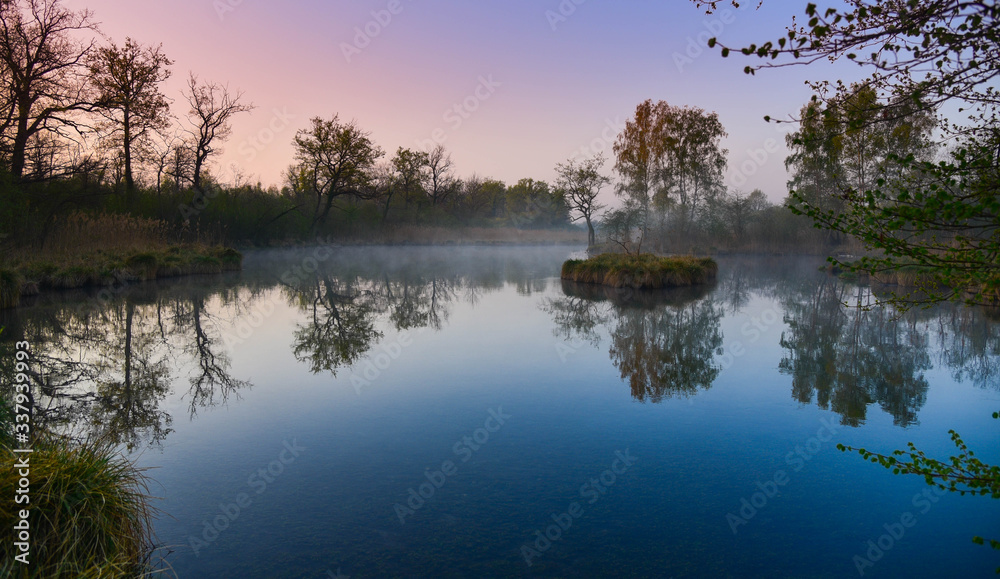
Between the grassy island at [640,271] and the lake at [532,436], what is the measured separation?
5789 millimetres

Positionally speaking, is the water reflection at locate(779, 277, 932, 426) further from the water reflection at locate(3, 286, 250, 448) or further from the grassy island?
the water reflection at locate(3, 286, 250, 448)

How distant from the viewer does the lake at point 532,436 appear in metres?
2.86

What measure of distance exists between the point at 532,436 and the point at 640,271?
11.9m

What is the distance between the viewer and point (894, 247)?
2105 mm

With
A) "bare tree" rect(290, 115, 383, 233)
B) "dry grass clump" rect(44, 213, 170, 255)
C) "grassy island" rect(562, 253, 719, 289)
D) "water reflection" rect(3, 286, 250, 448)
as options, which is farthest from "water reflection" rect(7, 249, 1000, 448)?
"bare tree" rect(290, 115, 383, 233)

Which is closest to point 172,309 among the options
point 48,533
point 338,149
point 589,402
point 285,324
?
point 285,324

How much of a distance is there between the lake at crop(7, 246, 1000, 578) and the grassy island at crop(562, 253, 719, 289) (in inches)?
228

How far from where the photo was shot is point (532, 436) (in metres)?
4.47

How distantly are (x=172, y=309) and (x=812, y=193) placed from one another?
32.4 m

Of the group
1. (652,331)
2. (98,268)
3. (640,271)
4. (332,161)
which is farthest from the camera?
(332,161)

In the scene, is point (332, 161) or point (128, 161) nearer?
point (128, 161)

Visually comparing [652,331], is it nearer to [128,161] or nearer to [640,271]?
[640,271]

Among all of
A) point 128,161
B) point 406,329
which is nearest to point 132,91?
point 128,161

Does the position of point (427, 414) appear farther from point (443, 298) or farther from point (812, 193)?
point (812, 193)
